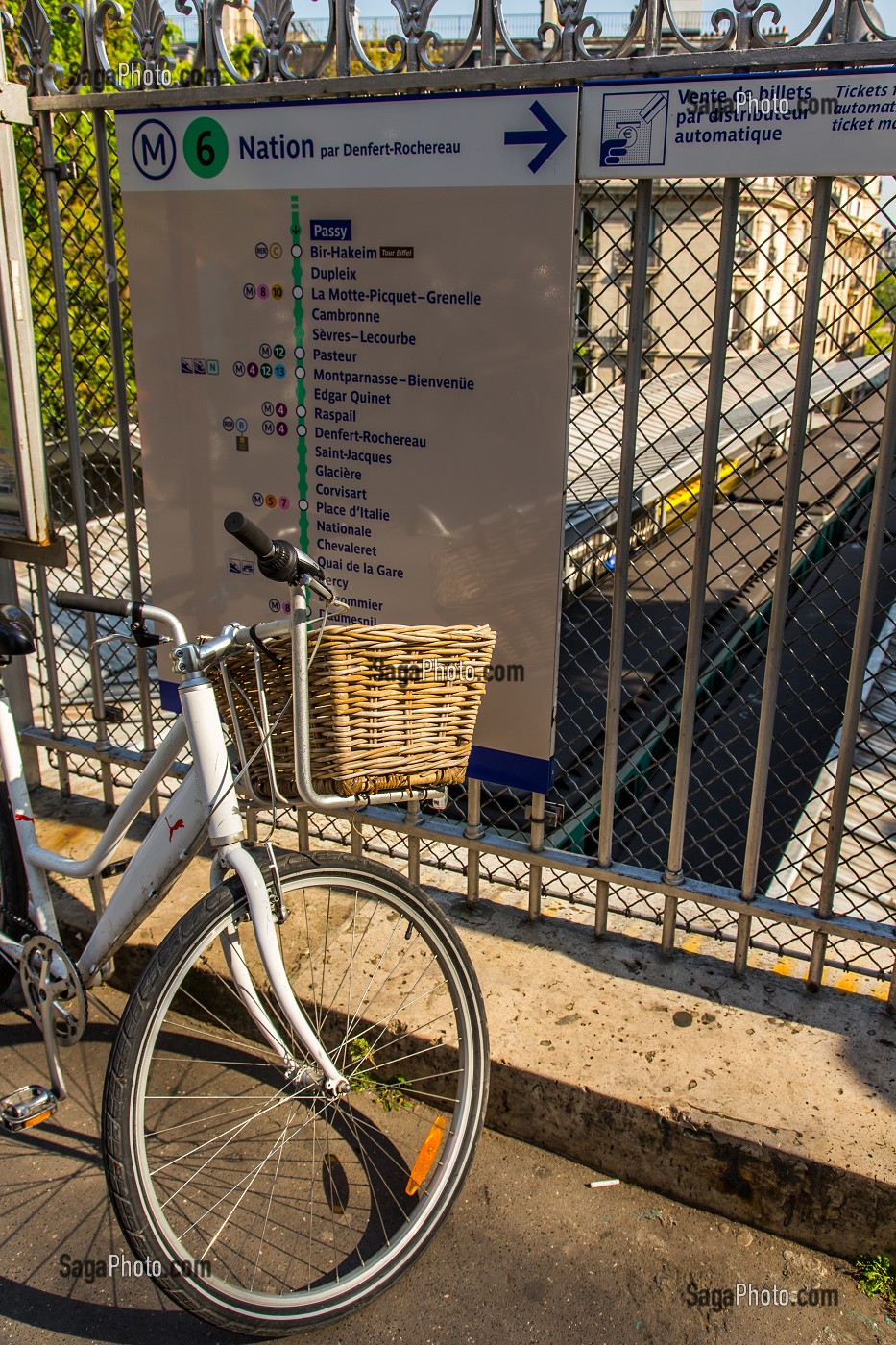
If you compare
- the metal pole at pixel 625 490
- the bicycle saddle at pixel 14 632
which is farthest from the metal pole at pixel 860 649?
the bicycle saddle at pixel 14 632

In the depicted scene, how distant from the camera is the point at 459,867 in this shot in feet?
12.4

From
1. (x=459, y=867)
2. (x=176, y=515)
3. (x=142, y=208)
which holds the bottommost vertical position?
(x=459, y=867)

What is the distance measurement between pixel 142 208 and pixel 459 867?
7.72 ft

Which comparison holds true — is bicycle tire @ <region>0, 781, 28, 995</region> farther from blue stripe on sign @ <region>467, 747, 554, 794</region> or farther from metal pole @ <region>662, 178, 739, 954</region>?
metal pole @ <region>662, 178, 739, 954</region>

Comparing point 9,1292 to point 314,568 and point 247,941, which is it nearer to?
point 247,941

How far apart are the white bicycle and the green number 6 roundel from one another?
4.49 ft

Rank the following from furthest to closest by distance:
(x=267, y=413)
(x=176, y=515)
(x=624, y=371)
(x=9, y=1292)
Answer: (x=176, y=515)
(x=267, y=413)
(x=624, y=371)
(x=9, y=1292)

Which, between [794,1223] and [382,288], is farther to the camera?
[382,288]

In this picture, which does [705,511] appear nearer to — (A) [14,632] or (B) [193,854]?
(B) [193,854]

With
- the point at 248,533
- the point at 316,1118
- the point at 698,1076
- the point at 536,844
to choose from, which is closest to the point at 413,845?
the point at 536,844

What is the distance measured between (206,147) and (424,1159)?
9.25 ft

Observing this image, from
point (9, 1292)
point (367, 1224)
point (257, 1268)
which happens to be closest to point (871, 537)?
point (367, 1224)

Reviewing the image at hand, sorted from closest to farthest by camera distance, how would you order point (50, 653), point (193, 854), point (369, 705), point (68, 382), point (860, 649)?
point (369, 705), point (193, 854), point (860, 649), point (68, 382), point (50, 653)

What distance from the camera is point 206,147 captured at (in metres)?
3.03
